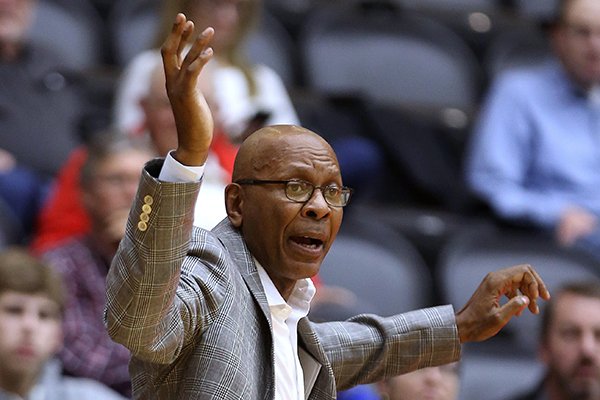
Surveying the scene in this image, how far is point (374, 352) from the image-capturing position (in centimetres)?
193

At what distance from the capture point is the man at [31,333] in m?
2.98

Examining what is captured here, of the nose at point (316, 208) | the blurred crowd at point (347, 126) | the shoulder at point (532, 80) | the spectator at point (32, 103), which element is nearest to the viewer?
the nose at point (316, 208)

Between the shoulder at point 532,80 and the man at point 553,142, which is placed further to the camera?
the shoulder at point 532,80

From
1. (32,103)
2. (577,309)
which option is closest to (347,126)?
(32,103)

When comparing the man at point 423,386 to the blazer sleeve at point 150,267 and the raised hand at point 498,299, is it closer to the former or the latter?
the raised hand at point 498,299

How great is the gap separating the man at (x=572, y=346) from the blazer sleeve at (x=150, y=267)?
204 centimetres

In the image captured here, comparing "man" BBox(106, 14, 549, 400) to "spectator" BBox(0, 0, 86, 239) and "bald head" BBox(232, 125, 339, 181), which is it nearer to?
"bald head" BBox(232, 125, 339, 181)

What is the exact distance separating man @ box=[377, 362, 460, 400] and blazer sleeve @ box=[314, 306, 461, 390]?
112 centimetres

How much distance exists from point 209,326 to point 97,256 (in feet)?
5.76

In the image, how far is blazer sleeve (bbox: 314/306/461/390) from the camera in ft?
6.31

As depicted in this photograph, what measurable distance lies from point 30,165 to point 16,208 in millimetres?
301

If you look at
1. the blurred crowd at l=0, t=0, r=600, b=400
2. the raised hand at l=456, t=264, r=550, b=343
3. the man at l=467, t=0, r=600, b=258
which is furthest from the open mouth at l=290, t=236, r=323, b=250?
the man at l=467, t=0, r=600, b=258

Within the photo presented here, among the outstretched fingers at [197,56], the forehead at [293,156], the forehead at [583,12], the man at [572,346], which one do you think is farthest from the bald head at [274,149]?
the forehead at [583,12]

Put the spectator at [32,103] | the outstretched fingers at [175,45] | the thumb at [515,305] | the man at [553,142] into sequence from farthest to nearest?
the man at [553,142]
the spectator at [32,103]
the thumb at [515,305]
the outstretched fingers at [175,45]
